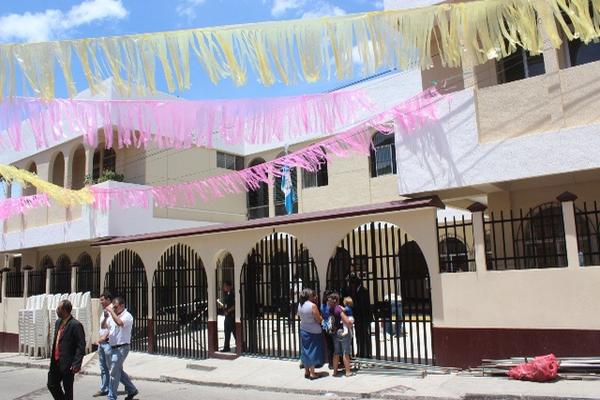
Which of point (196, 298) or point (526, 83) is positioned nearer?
point (526, 83)

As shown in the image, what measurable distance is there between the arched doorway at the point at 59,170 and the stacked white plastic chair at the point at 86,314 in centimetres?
896

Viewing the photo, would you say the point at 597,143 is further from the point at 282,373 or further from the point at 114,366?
the point at 114,366

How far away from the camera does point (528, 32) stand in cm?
482

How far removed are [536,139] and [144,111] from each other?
6781mm

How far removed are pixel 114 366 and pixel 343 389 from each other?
3.54m

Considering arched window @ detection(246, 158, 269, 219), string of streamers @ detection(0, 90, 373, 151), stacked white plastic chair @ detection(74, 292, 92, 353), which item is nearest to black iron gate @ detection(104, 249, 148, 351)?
stacked white plastic chair @ detection(74, 292, 92, 353)

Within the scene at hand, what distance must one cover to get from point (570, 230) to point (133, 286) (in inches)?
420

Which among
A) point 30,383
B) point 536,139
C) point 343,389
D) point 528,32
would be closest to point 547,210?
point 536,139

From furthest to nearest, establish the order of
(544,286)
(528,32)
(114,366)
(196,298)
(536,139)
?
(196,298), (536,139), (544,286), (114,366), (528,32)

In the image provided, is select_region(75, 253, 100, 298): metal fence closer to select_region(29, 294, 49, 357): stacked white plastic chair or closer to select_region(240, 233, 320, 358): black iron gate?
select_region(29, 294, 49, 357): stacked white plastic chair

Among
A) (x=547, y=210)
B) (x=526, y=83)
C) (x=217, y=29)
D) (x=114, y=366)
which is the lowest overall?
(x=114, y=366)

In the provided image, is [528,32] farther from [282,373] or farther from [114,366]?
[282,373]

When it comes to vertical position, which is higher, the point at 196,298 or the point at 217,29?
the point at 217,29

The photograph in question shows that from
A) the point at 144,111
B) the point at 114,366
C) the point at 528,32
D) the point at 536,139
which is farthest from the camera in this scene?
the point at 536,139
